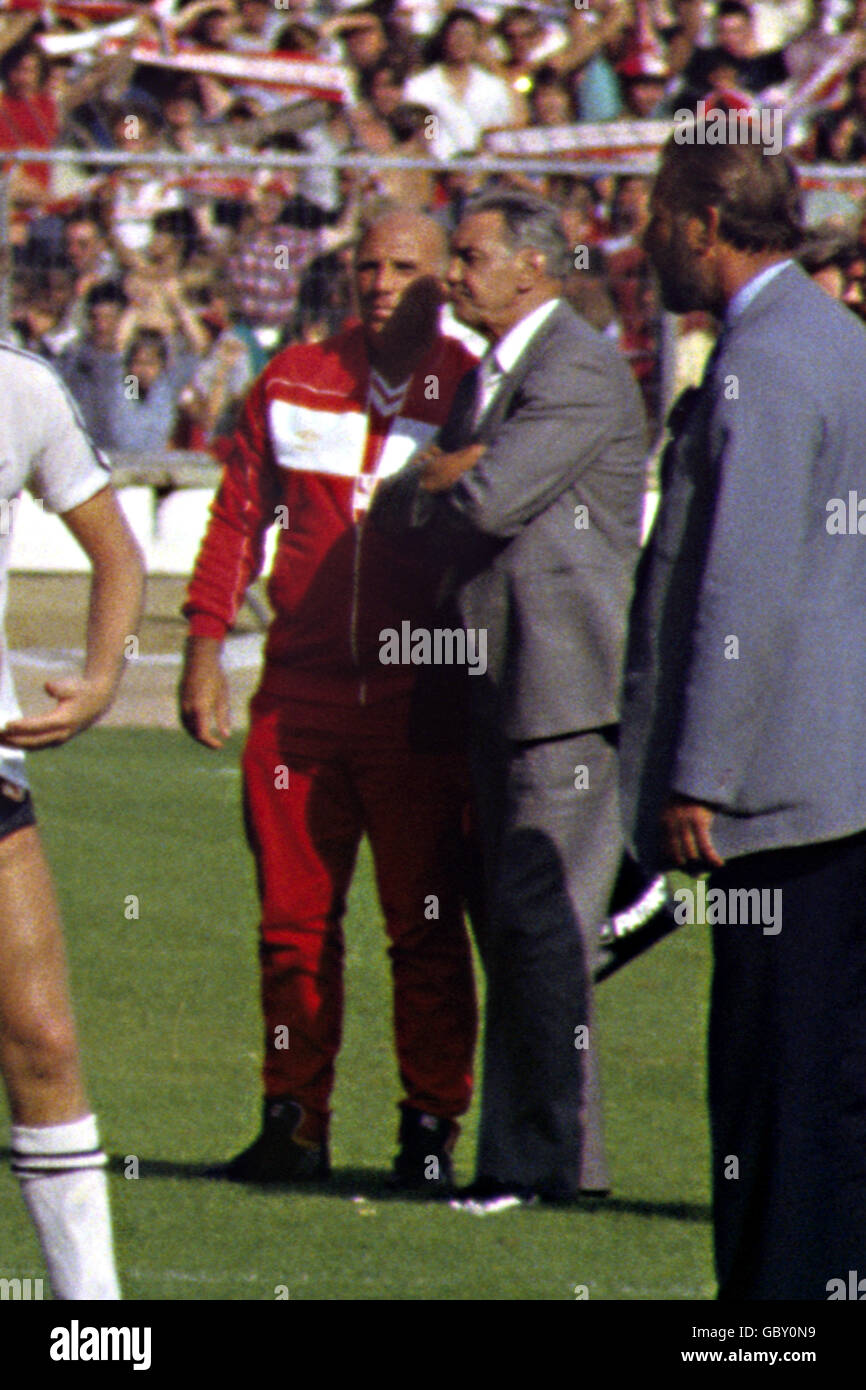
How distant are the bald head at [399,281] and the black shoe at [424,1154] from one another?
1639 millimetres

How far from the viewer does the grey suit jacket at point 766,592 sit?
3.97 meters

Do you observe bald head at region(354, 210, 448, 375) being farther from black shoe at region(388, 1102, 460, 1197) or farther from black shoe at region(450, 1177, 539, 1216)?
black shoe at region(450, 1177, 539, 1216)

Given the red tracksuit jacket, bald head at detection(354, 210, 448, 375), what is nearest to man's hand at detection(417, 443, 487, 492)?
the red tracksuit jacket

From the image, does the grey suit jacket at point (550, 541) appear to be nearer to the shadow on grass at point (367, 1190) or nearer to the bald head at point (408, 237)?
the bald head at point (408, 237)

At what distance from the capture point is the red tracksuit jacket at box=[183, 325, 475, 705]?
562 cm

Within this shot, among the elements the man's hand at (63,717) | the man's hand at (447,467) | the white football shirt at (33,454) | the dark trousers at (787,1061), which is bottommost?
the dark trousers at (787,1061)

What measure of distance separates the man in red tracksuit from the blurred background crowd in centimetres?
296

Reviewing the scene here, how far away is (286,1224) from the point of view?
536cm

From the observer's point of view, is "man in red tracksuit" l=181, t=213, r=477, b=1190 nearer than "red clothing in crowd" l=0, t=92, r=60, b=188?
Yes

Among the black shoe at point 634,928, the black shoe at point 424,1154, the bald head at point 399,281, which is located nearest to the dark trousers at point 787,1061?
the black shoe at point 634,928

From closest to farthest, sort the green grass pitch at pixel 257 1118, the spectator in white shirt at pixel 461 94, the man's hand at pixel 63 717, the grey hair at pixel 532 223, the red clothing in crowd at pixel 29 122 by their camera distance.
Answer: the man's hand at pixel 63 717 < the green grass pitch at pixel 257 1118 < the grey hair at pixel 532 223 < the red clothing in crowd at pixel 29 122 < the spectator in white shirt at pixel 461 94

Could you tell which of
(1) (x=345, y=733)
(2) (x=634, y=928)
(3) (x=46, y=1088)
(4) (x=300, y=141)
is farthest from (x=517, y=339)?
(4) (x=300, y=141)

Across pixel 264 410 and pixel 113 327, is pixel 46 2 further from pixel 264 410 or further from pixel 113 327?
pixel 264 410

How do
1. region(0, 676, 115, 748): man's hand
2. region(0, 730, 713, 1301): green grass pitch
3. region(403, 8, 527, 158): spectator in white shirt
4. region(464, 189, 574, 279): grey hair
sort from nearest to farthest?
region(0, 676, 115, 748): man's hand, region(0, 730, 713, 1301): green grass pitch, region(464, 189, 574, 279): grey hair, region(403, 8, 527, 158): spectator in white shirt
